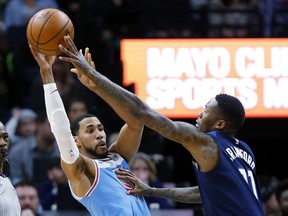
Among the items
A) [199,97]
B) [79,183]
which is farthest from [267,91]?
[79,183]

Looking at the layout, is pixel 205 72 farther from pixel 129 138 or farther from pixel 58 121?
pixel 58 121

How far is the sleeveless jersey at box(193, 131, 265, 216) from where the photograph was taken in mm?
6332

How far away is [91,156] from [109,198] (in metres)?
0.48

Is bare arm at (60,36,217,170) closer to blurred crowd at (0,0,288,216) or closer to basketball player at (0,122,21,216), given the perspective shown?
basketball player at (0,122,21,216)

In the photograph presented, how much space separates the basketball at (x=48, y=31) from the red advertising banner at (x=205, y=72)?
494 centimetres

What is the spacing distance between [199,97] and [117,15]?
264 cm

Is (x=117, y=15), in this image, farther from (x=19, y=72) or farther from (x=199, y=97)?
(x=199, y=97)

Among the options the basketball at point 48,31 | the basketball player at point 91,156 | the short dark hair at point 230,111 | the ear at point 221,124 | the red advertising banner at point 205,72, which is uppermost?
the basketball at point 48,31

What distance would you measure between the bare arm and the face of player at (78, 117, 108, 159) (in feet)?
3.70

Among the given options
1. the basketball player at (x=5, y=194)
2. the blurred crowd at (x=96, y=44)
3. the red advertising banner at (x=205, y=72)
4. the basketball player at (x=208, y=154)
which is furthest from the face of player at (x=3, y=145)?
the red advertising banner at (x=205, y=72)

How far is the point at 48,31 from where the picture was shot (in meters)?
7.05

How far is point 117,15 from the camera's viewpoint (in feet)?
46.1

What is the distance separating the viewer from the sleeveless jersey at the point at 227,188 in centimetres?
633

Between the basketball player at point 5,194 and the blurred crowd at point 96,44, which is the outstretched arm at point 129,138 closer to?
the basketball player at point 5,194
